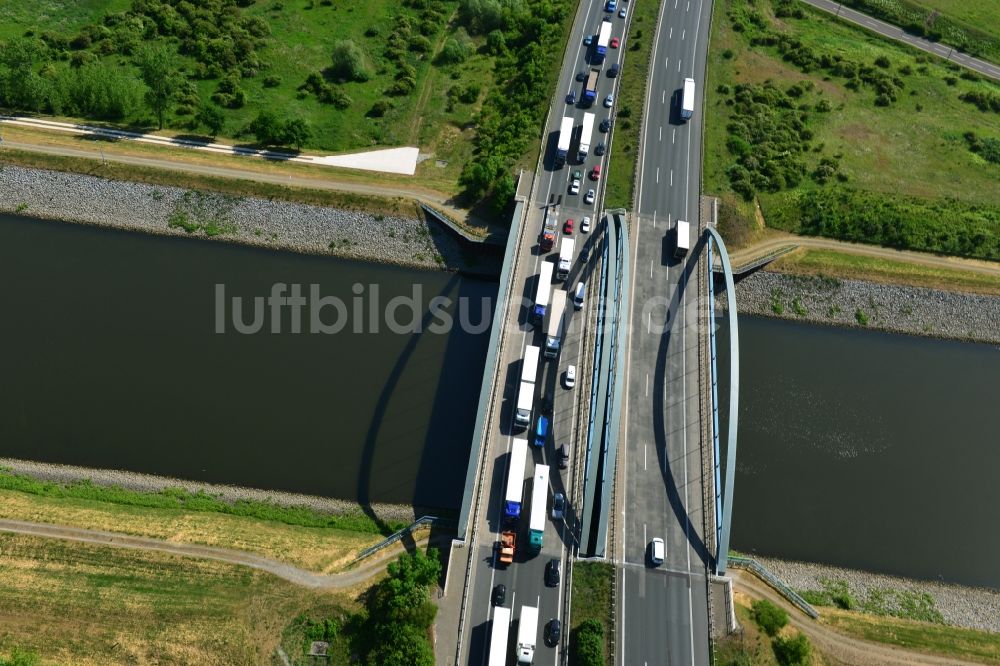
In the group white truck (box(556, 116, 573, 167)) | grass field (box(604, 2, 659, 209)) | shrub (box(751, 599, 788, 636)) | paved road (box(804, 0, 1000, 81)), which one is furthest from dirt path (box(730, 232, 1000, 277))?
paved road (box(804, 0, 1000, 81))

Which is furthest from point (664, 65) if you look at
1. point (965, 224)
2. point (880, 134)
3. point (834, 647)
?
point (834, 647)

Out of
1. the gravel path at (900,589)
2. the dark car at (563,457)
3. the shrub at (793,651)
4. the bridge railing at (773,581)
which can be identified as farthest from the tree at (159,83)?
the shrub at (793,651)

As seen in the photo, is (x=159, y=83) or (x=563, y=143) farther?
(x=159, y=83)

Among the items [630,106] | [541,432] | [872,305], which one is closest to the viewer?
[541,432]

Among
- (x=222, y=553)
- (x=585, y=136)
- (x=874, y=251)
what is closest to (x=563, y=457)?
(x=222, y=553)

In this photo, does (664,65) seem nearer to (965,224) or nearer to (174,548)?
(965,224)

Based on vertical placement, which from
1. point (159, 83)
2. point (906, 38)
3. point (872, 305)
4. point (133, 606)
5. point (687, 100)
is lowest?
point (133, 606)

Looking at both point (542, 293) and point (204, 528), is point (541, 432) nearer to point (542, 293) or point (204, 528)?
point (542, 293)

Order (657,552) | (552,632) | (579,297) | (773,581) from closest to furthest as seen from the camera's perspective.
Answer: (552,632)
(657,552)
(773,581)
(579,297)
